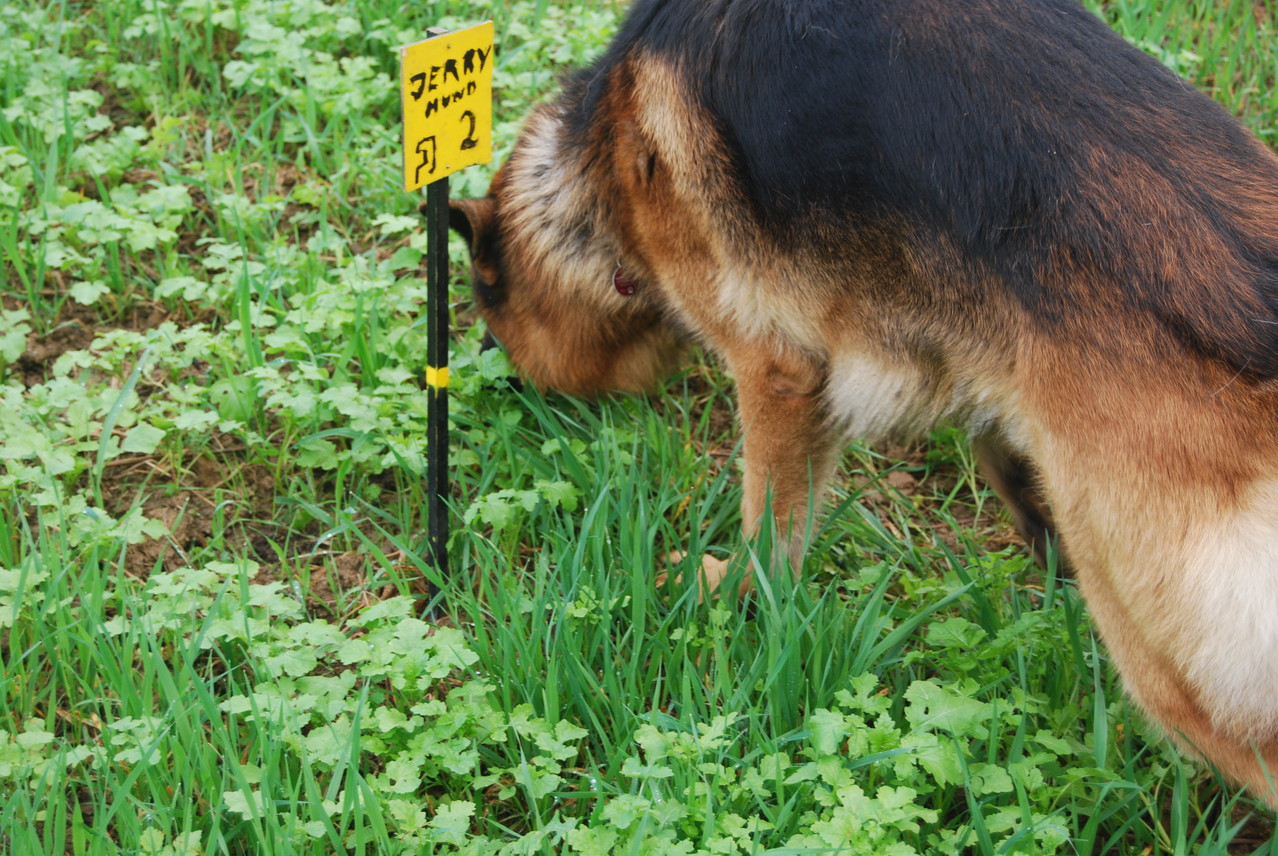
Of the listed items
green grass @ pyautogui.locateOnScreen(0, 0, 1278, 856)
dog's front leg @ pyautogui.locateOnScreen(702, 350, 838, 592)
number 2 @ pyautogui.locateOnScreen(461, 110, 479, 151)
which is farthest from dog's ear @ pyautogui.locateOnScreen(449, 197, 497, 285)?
dog's front leg @ pyautogui.locateOnScreen(702, 350, 838, 592)

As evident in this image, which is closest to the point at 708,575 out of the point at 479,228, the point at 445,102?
the point at 479,228

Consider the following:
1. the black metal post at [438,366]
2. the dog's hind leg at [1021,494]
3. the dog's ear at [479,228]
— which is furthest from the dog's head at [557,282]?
the dog's hind leg at [1021,494]

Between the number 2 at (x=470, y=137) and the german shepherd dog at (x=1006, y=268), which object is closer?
the german shepherd dog at (x=1006, y=268)

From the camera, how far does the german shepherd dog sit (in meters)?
2.07

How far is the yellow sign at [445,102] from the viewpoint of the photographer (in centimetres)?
250

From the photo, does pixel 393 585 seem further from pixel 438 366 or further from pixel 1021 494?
pixel 1021 494

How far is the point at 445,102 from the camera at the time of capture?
2.60 metres

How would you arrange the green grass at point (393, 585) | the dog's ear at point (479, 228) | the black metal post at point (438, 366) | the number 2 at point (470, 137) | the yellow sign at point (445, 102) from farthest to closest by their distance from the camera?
the dog's ear at point (479, 228) < the black metal post at point (438, 366) < the number 2 at point (470, 137) < the yellow sign at point (445, 102) < the green grass at point (393, 585)

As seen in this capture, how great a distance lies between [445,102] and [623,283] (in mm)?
808

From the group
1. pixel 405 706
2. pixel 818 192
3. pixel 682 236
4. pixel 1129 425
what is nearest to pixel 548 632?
pixel 405 706

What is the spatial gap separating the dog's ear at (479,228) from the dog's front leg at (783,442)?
0.95 metres

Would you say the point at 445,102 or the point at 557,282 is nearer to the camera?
the point at 445,102

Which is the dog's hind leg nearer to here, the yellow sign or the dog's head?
the dog's head

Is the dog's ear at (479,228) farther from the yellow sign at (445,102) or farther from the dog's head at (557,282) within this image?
the yellow sign at (445,102)
